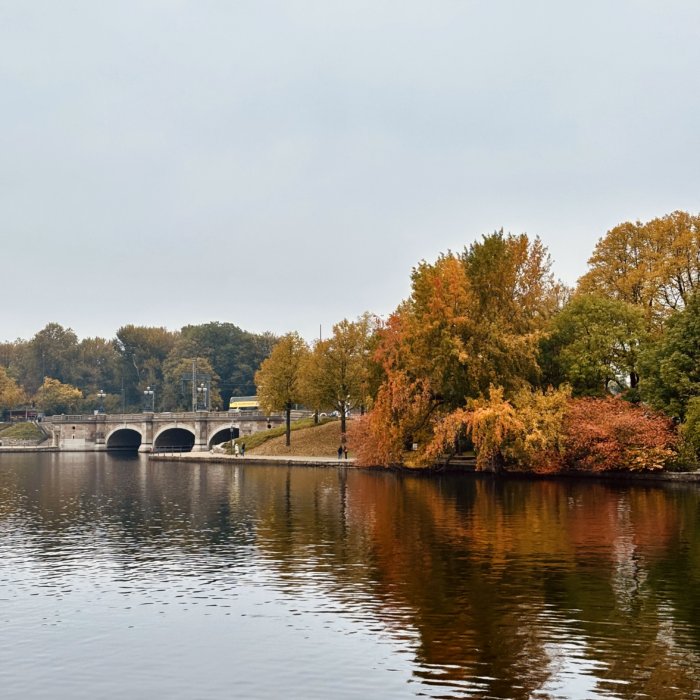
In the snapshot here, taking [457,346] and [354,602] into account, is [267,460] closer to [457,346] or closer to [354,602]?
[457,346]

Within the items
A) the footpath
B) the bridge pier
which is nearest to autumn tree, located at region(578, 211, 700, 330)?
the footpath

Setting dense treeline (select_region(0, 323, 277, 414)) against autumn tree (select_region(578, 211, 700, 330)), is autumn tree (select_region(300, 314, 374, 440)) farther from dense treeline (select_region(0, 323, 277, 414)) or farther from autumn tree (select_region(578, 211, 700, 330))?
dense treeline (select_region(0, 323, 277, 414))

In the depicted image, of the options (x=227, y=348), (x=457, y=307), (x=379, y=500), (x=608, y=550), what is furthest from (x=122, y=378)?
(x=608, y=550)

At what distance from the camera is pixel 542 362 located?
2486 inches

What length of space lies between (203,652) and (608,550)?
15.1 m

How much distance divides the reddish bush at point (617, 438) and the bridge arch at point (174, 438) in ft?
220

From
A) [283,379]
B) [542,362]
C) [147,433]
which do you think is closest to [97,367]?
[147,433]

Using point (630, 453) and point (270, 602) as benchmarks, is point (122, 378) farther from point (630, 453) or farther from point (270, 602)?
point (270, 602)

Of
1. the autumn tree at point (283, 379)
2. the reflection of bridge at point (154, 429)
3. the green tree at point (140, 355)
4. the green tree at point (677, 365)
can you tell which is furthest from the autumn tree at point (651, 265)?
the green tree at point (140, 355)

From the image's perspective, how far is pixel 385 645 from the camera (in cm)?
1605

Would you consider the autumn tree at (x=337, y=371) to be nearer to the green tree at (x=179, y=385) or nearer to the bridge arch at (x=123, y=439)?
the bridge arch at (x=123, y=439)

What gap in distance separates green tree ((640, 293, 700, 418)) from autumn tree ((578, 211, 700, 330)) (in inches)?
299

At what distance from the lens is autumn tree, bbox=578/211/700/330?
208 feet

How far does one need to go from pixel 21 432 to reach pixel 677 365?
120970 mm
